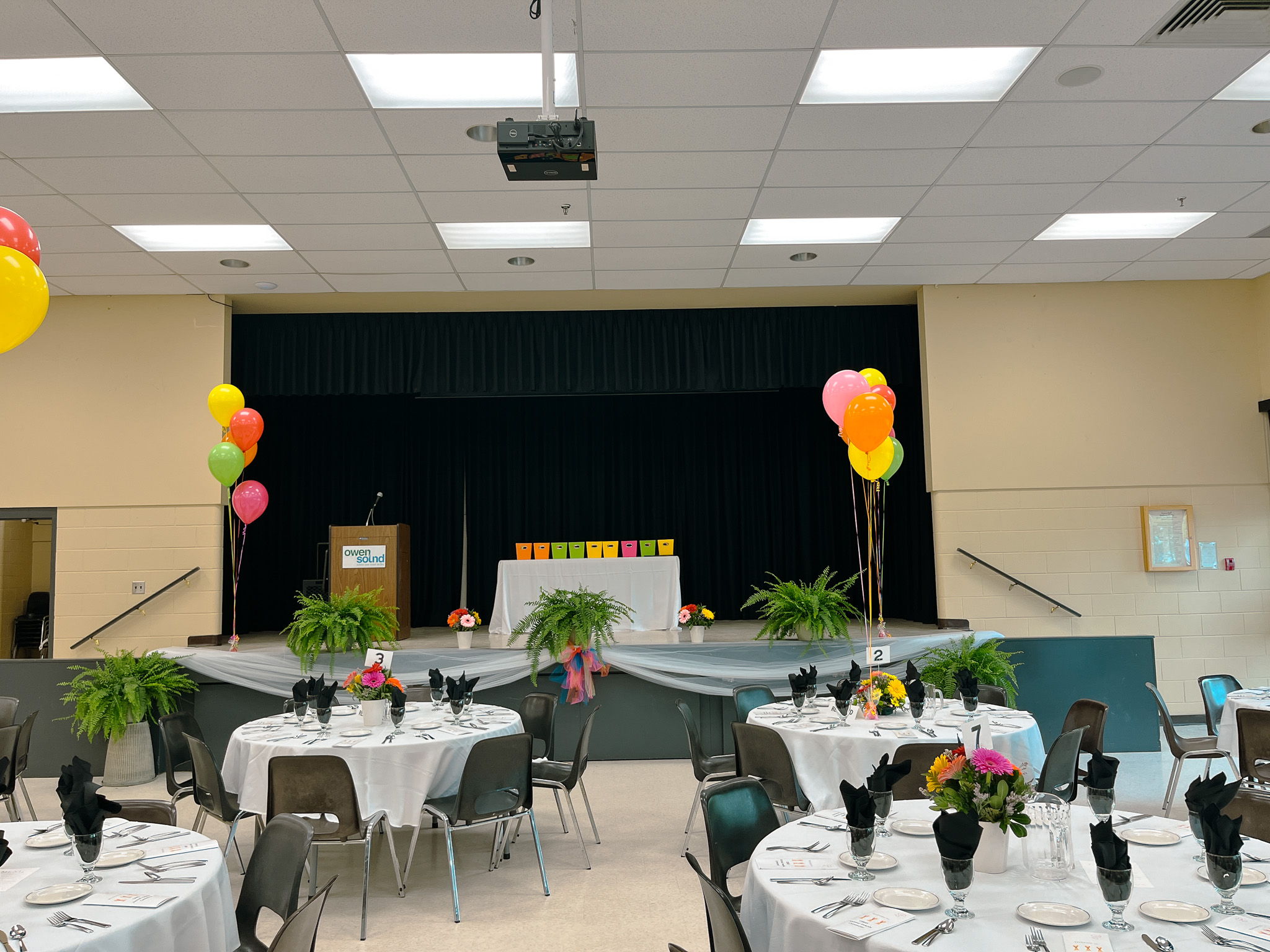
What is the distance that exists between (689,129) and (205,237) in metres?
4.23

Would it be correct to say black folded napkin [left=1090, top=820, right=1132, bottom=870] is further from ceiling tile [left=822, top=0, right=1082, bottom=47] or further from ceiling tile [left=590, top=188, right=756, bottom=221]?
ceiling tile [left=590, top=188, right=756, bottom=221]

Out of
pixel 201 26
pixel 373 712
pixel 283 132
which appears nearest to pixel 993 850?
pixel 373 712

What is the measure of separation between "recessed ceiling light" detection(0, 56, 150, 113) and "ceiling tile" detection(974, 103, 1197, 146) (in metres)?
4.99

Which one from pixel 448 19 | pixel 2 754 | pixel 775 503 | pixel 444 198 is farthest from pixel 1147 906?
pixel 775 503

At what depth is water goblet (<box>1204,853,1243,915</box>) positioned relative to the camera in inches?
93.7

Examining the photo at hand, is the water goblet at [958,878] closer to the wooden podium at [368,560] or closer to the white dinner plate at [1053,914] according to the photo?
the white dinner plate at [1053,914]

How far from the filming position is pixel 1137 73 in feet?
16.5

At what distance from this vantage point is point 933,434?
362 inches

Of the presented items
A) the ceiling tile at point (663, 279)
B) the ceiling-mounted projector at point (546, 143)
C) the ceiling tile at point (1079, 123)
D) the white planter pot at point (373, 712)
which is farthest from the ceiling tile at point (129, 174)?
the ceiling tile at point (1079, 123)

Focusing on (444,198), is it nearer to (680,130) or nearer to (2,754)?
(680,130)

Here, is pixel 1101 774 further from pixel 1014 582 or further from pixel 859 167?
pixel 1014 582

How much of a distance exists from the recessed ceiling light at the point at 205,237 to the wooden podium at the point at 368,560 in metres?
2.99

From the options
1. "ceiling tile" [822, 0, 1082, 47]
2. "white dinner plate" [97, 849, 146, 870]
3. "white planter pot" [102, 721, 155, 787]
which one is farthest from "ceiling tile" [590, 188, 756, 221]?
"white planter pot" [102, 721, 155, 787]

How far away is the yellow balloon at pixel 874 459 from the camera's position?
6957mm
